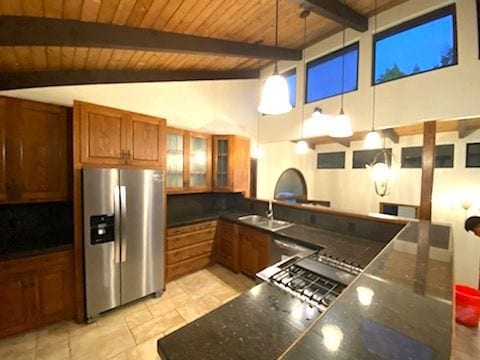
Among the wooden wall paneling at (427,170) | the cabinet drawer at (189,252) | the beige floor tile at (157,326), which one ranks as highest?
the wooden wall paneling at (427,170)

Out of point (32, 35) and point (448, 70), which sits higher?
point (448, 70)

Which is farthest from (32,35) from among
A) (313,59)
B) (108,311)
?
(313,59)

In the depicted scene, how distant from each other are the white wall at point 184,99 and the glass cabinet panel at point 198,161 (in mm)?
234

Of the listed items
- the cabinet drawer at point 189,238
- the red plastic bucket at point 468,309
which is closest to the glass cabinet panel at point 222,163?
the cabinet drawer at point 189,238

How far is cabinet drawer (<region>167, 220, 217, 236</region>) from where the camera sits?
3223 millimetres

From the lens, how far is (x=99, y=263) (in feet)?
7.93

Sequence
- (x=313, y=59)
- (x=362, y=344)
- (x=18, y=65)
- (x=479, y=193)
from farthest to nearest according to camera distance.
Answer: (x=479, y=193)
(x=313, y=59)
(x=18, y=65)
(x=362, y=344)

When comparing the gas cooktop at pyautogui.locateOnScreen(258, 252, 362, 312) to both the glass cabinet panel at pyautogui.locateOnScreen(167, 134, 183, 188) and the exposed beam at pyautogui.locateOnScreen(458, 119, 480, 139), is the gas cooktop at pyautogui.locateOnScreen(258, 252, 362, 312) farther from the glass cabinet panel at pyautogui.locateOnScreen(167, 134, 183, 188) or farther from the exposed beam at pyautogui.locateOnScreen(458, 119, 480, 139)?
the exposed beam at pyautogui.locateOnScreen(458, 119, 480, 139)

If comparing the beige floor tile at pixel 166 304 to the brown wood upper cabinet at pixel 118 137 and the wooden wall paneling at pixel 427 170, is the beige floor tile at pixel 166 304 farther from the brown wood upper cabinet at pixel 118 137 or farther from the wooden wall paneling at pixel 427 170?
the wooden wall paneling at pixel 427 170

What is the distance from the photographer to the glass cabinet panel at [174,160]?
345 centimetres

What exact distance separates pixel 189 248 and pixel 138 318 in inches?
45.1

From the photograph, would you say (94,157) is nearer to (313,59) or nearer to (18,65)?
(18,65)

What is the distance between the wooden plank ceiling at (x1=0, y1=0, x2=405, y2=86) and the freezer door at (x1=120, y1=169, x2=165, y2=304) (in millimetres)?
1291

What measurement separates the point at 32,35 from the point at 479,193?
6.67m
